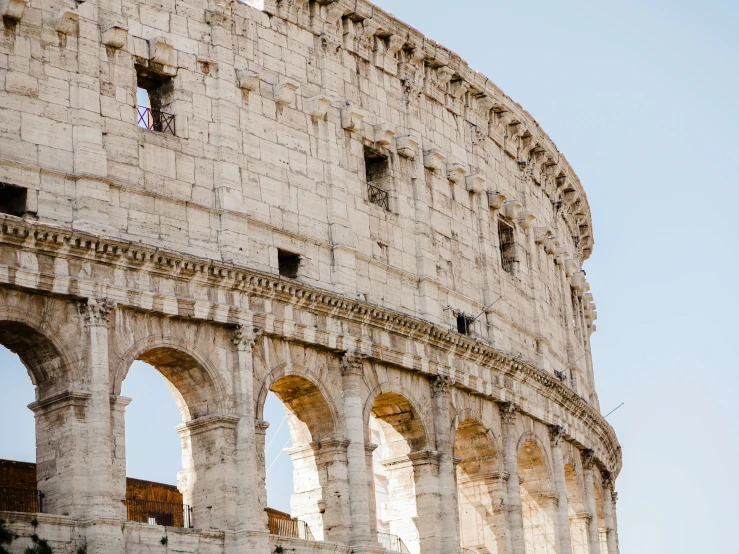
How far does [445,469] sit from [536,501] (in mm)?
5989

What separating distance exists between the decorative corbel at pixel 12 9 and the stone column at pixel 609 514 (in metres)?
24.5

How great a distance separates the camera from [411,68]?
1468 inches

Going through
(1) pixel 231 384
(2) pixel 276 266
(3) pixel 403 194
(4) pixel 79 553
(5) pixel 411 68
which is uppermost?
(5) pixel 411 68

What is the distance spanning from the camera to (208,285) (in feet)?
96.8

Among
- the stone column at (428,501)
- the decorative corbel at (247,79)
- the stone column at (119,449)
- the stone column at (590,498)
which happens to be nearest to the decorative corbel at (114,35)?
the decorative corbel at (247,79)

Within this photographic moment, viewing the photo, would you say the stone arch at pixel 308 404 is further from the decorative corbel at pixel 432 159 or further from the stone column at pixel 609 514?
the stone column at pixel 609 514

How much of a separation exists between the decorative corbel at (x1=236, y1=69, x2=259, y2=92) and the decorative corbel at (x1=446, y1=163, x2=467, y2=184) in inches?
280

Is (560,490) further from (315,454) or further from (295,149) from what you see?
(295,149)

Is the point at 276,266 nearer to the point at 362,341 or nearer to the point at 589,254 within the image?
the point at 362,341

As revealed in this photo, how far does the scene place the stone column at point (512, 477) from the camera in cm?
3669

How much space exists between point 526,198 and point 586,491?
8.03 m

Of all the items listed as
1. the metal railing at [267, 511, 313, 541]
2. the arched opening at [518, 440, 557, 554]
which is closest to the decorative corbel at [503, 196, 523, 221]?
the arched opening at [518, 440, 557, 554]

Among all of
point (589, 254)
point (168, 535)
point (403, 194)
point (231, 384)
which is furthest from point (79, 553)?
point (589, 254)

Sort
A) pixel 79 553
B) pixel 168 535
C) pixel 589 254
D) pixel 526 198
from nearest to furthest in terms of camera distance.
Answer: pixel 79 553 < pixel 168 535 < pixel 526 198 < pixel 589 254
